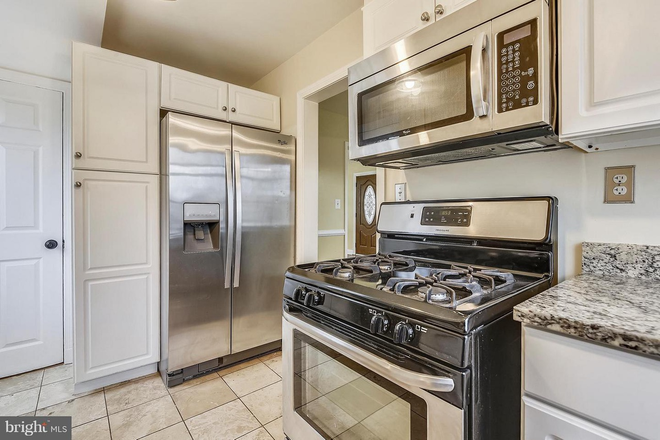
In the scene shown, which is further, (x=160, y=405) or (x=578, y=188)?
(x=160, y=405)

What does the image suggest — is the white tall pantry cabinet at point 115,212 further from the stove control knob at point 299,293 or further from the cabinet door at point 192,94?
the stove control knob at point 299,293

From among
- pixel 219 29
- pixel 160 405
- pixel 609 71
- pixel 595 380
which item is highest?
pixel 219 29

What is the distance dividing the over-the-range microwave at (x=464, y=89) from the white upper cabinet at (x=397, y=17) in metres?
0.11

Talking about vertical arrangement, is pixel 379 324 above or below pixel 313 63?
below

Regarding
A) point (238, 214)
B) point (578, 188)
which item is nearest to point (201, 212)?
point (238, 214)

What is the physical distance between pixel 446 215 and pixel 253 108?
1.83 m

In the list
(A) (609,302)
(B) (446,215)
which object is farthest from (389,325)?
(B) (446,215)

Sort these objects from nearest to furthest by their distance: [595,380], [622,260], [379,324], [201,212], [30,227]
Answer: [595,380] < [379,324] < [622,260] < [201,212] < [30,227]

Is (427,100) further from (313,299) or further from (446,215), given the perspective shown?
(313,299)

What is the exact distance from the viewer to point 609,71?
87 centimetres

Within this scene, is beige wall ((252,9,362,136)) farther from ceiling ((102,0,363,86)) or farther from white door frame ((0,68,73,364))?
white door frame ((0,68,73,364))

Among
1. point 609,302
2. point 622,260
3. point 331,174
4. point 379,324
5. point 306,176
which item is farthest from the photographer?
point 331,174

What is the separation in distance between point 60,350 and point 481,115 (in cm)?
319

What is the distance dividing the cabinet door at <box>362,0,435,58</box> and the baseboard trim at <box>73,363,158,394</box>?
2.46m
